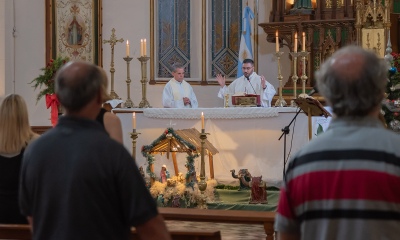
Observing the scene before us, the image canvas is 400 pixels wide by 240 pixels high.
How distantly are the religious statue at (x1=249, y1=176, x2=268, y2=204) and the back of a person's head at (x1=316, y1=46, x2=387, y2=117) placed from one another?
20.0ft

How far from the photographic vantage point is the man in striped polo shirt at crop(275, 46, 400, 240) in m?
2.59

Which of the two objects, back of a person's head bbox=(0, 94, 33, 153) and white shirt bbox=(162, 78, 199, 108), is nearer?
back of a person's head bbox=(0, 94, 33, 153)

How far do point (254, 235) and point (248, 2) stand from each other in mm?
6642

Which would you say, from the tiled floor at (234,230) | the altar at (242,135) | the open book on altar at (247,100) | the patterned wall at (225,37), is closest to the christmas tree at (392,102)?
the tiled floor at (234,230)

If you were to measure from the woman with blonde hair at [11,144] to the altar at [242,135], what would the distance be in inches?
221

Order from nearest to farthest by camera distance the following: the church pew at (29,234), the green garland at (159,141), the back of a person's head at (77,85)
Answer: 1. the back of a person's head at (77,85)
2. the church pew at (29,234)
3. the green garland at (159,141)

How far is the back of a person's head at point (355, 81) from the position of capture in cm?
260

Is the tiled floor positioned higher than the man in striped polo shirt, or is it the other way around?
the man in striped polo shirt

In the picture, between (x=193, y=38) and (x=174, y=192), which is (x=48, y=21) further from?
(x=174, y=192)

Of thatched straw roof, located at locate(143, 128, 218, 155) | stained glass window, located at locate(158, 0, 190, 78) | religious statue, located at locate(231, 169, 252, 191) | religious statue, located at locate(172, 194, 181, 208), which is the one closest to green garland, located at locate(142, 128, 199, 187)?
thatched straw roof, located at locate(143, 128, 218, 155)

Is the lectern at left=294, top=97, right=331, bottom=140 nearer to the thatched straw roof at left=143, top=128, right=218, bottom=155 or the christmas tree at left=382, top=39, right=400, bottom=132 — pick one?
the christmas tree at left=382, top=39, right=400, bottom=132

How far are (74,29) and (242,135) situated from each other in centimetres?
539

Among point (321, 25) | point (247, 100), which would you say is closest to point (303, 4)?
point (321, 25)

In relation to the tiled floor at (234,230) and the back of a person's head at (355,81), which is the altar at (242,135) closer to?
the tiled floor at (234,230)
